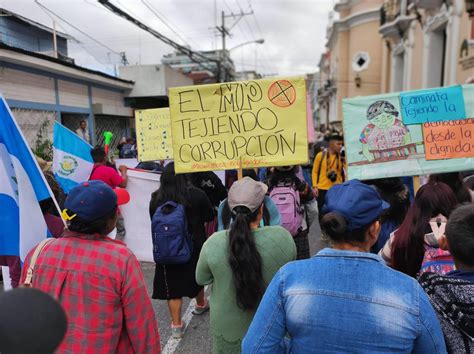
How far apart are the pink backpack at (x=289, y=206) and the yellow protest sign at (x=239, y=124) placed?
1.55 ft

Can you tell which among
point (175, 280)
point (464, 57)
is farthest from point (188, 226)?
point (464, 57)

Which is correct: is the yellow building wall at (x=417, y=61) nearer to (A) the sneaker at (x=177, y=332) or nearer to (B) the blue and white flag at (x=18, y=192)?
(A) the sneaker at (x=177, y=332)

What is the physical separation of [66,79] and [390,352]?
13586 millimetres

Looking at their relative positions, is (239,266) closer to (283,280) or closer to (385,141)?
(283,280)

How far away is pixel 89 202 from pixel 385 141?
8.88ft

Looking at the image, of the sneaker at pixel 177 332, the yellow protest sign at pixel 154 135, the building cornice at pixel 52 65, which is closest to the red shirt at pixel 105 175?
the yellow protest sign at pixel 154 135

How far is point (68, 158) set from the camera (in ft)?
15.7

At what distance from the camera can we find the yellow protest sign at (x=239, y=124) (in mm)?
3152

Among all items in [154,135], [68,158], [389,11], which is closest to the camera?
[68,158]

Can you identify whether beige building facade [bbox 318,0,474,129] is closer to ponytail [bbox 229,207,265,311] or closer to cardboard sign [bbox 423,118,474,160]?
cardboard sign [bbox 423,118,474,160]

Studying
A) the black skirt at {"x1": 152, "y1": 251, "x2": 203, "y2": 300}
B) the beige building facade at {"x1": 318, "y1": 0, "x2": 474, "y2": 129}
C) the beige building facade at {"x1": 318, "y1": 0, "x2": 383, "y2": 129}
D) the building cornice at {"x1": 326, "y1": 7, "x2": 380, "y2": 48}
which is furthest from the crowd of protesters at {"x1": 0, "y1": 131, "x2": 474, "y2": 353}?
the building cornice at {"x1": 326, "y1": 7, "x2": 380, "y2": 48}

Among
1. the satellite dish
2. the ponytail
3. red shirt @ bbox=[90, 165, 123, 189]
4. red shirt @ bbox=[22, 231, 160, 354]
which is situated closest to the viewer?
red shirt @ bbox=[22, 231, 160, 354]

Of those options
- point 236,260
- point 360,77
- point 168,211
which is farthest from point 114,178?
point 360,77

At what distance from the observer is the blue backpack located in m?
3.29
